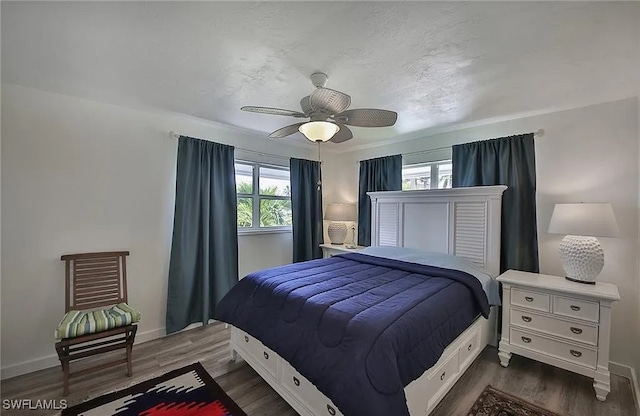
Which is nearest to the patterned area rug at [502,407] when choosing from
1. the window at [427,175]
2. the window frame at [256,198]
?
the window at [427,175]

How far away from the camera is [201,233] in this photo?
319cm

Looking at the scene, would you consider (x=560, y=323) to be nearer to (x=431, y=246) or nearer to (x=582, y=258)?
(x=582, y=258)

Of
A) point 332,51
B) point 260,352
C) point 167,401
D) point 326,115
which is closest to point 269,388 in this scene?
point 260,352

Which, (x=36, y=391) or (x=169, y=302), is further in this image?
(x=169, y=302)

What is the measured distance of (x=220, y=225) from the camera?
3.31 meters

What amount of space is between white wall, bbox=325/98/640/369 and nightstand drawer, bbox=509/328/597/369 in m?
0.39

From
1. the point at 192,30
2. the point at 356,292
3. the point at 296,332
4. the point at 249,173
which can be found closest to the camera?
the point at 192,30

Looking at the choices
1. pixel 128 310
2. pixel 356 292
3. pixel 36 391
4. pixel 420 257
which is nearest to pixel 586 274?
pixel 420 257

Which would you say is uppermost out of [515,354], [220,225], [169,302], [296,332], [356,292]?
[220,225]

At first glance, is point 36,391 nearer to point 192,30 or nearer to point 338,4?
point 192,30

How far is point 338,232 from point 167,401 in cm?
291

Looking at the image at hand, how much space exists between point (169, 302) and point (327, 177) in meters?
2.93

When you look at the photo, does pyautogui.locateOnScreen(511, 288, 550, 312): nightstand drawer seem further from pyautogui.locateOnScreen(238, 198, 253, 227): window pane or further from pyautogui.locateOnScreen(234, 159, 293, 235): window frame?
pyautogui.locateOnScreen(238, 198, 253, 227): window pane

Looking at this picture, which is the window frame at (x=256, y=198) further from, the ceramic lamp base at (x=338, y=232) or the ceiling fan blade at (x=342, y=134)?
the ceiling fan blade at (x=342, y=134)
